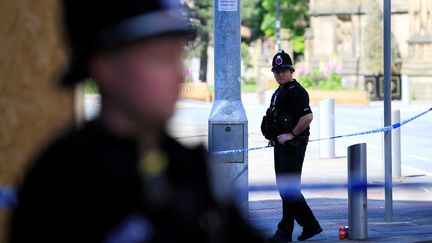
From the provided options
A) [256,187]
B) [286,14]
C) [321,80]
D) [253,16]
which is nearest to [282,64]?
[256,187]

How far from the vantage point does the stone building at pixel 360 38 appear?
154ft

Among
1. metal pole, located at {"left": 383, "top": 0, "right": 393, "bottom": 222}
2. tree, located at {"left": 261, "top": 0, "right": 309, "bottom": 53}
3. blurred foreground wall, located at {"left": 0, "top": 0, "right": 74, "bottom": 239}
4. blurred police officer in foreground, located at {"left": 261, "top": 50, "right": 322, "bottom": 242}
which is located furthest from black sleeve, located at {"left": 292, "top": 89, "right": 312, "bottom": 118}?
tree, located at {"left": 261, "top": 0, "right": 309, "bottom": 53}

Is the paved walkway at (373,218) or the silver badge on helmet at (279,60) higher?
Answer: the silver badge on helmet at (279,60)

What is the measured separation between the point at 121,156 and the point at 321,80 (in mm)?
45966

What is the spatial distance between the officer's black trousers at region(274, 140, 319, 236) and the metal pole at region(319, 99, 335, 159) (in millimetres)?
9355

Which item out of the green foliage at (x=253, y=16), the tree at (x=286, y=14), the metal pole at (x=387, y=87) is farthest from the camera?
the green foliage at (x=253, y=16)

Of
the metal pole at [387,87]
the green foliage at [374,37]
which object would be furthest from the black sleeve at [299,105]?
the green foliage at [374,37]

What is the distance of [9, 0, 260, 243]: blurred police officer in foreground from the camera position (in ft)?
6.51

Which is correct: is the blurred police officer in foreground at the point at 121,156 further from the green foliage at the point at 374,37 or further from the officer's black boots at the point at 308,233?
the green foliage at the point at 374,37

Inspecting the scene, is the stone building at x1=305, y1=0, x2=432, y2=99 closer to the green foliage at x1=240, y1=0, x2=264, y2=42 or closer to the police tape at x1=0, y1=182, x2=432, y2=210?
the green foliage at x1=240, y1=0, x2=264, y2=42

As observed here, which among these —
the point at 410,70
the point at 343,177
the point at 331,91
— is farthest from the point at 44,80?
the point at 410,70

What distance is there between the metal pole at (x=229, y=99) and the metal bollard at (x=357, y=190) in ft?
3.33

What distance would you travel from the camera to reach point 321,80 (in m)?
47.7

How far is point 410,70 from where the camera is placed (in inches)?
1848
